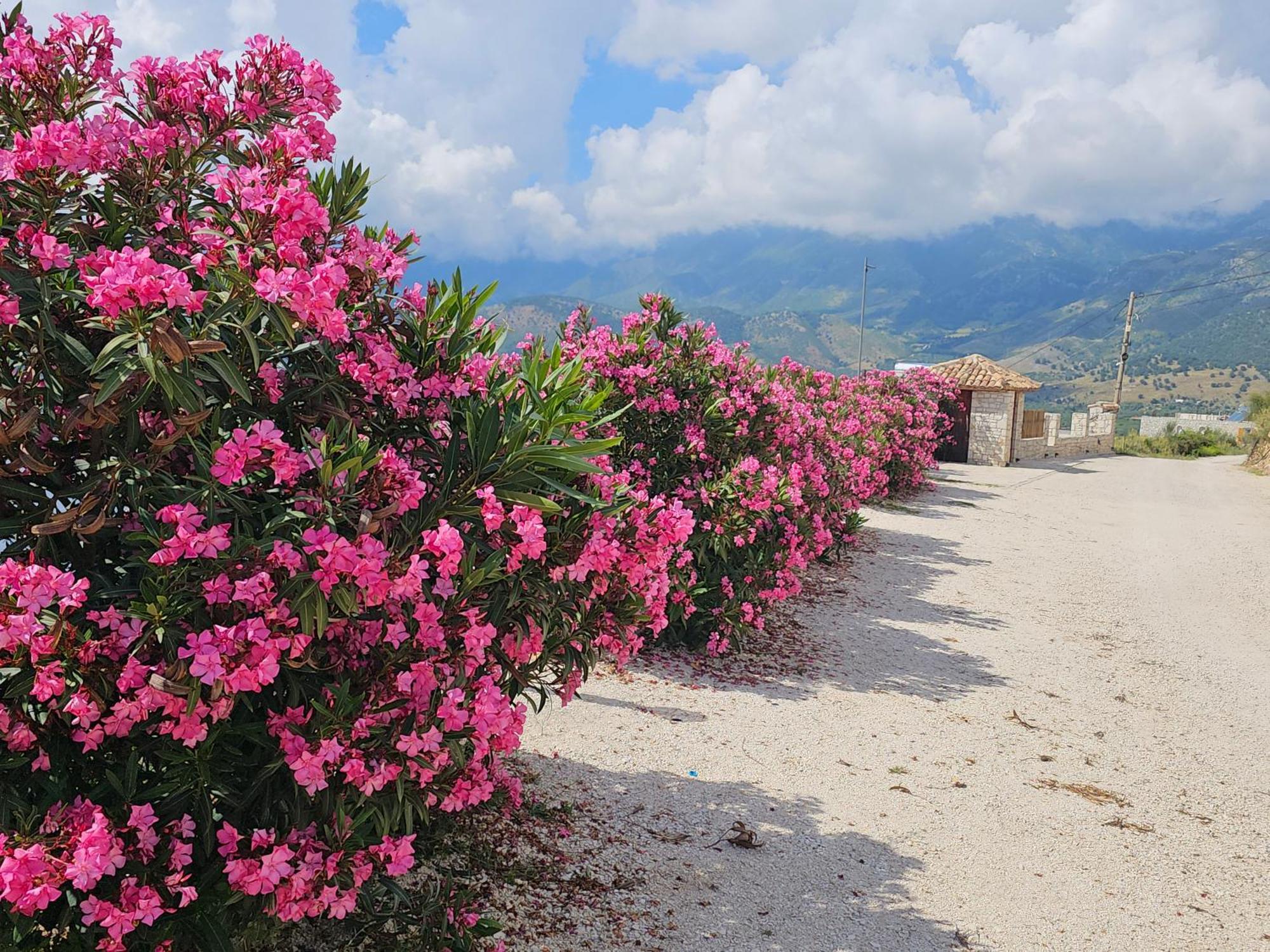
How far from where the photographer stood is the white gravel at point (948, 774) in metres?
3.52

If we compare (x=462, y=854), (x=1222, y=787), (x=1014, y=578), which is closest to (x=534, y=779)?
(x=462, y=854)

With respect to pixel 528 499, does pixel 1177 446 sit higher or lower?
higher

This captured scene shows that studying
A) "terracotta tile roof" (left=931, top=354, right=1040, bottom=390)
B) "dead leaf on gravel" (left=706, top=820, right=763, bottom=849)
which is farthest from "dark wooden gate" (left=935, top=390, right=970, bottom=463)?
"dead leaf on gravel" (left=706, top=820, right=763, bottom=849)

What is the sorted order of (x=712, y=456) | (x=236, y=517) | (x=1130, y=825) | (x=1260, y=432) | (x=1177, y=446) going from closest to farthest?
(x=236, y=517) < (x=1130, y=825) < (x=712, y=456) < (x=1260, y=432) < (x=1177, y=446)

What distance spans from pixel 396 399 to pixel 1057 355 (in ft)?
565

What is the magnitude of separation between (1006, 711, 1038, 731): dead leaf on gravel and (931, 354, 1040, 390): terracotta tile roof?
20.8m

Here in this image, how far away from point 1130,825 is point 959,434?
75.8 feet

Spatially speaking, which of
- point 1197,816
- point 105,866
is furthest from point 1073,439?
point 105,866

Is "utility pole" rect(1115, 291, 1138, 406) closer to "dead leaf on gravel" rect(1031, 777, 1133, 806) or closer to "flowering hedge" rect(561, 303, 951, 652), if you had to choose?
"flowering hedge" rect(561, 303, 951, 652)

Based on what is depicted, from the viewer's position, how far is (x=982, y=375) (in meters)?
26.2

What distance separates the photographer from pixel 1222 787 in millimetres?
5133

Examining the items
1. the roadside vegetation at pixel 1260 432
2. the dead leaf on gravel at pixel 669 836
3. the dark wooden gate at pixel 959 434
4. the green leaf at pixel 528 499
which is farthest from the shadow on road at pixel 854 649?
the roadside vegetation at pixel 1260 432

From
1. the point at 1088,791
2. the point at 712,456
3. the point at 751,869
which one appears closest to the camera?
the point at 751,869

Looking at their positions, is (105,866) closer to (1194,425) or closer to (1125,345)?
(1125,345)
